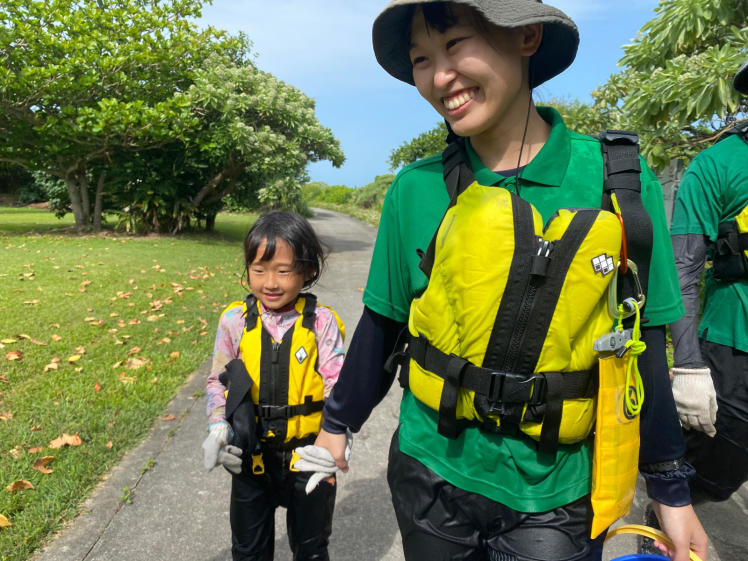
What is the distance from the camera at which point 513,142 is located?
4.74 feet

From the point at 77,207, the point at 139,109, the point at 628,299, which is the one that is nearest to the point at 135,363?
the point at 628,299

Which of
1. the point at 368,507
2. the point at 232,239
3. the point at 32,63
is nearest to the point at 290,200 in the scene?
the point at 232,239

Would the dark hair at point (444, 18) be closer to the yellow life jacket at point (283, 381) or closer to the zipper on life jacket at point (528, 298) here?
the zipper on life jacket at point (528, 298)

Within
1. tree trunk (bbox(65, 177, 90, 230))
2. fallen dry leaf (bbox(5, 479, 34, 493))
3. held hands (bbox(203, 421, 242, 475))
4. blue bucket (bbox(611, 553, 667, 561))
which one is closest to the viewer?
blue bucket (bbox(611, 553, 667, 561))

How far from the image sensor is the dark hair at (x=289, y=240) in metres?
2.28

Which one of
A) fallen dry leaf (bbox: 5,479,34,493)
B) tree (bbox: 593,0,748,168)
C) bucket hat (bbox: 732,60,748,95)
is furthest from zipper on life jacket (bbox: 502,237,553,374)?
tree (bbox: 593,0,748,168)

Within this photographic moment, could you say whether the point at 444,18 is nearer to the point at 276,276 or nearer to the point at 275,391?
the point at 276,276

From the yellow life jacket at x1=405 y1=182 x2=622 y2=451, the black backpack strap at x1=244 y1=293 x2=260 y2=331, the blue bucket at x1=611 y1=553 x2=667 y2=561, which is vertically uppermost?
the yellow life jacket at x1=405 y1=182 x2=622 y2=451

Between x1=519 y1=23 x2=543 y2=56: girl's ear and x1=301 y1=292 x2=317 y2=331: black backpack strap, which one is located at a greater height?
x1=519 y1=23 x2=543 y2=56: girl's ear

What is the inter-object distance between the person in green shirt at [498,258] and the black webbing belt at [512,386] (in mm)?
132

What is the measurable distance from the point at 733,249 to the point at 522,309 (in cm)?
149

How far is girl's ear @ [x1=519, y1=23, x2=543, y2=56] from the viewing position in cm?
137

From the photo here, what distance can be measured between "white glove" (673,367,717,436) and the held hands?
171cm

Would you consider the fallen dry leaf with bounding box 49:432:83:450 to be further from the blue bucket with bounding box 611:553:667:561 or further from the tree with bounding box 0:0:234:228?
the tree with bounding box 0:0:234:228
